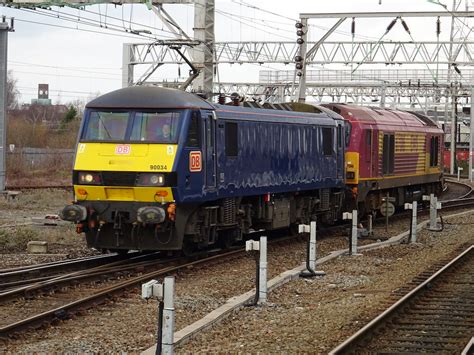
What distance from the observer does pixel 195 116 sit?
17.0 metres

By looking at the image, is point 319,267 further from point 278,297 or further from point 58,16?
point 58,16

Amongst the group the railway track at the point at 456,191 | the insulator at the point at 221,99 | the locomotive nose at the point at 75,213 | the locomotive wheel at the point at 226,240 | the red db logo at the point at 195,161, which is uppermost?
the insulator at the point at 221,99

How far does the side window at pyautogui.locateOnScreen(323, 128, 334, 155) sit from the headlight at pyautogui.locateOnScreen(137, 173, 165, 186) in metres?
8.26

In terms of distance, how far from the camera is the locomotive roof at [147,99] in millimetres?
16906

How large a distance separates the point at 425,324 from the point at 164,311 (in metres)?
3.98

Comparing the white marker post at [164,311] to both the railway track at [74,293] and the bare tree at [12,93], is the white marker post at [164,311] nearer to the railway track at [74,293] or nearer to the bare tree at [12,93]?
the railway track at [74,293]

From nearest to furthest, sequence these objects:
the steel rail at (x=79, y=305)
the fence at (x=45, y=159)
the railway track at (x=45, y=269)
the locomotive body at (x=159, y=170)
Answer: the steel rail at (x=79, y=305), the railway track at (x=45, y=269), the locomotive body at (x=159, y=170), the fence at (x=45, y=159)

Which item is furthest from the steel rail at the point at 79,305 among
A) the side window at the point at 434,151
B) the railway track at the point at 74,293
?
the side window at the point at 434,151

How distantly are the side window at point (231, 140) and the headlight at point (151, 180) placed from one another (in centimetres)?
241

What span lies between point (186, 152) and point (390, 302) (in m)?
4.98

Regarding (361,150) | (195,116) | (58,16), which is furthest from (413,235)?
(58,16)

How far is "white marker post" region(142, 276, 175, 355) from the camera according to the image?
9219 mm

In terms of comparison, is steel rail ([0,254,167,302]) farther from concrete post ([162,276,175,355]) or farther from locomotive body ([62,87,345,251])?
concrete post ([162,276,175,355])

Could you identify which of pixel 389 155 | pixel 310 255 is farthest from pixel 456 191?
pixel 310 255
